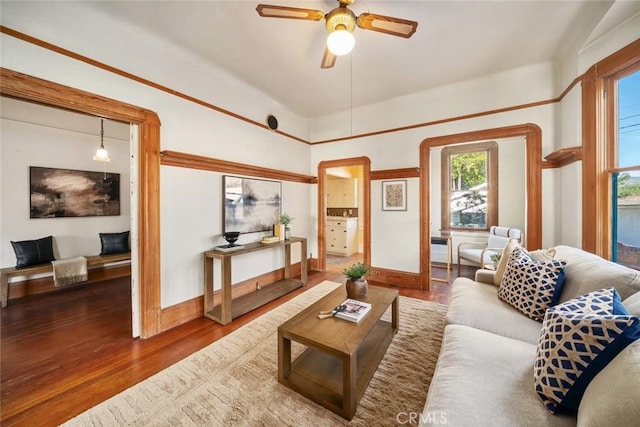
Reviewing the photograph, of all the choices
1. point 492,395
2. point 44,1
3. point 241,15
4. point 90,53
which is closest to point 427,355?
point 492,395

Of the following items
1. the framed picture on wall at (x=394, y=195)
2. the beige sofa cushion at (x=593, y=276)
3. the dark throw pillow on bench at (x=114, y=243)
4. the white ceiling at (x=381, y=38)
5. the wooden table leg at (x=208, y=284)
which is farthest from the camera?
the dark throw pillow on bench at (x=114, y=243)

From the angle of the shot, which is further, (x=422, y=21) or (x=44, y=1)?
(x=422, y=21)

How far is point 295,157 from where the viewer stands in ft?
14.0

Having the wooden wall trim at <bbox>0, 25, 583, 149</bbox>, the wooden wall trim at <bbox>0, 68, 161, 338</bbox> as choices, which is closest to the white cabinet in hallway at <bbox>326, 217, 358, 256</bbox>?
the wooden wall trim at <bbox>0, 25, 583, 149</bbox>

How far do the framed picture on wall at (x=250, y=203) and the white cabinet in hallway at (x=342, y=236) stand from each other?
2573 millimetres

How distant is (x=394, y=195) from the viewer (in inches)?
150

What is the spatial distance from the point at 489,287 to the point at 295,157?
3409 millimetres

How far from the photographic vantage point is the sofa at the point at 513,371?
688mm

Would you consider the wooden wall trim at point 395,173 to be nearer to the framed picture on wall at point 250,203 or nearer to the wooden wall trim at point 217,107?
the wooden wall trim at point 217,107

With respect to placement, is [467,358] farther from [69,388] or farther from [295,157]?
[295,157]

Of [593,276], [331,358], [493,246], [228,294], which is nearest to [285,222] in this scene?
[228,294]

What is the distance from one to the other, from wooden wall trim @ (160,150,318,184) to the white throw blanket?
271 centimetres

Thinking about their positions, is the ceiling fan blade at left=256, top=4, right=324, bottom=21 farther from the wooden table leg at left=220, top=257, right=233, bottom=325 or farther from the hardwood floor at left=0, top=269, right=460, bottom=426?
the hardwood floor at left=0, top=269, right=460, bottom=426

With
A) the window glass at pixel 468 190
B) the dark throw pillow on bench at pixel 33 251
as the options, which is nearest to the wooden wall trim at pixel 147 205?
the dark throw pillow on bench at pixel 33 251
